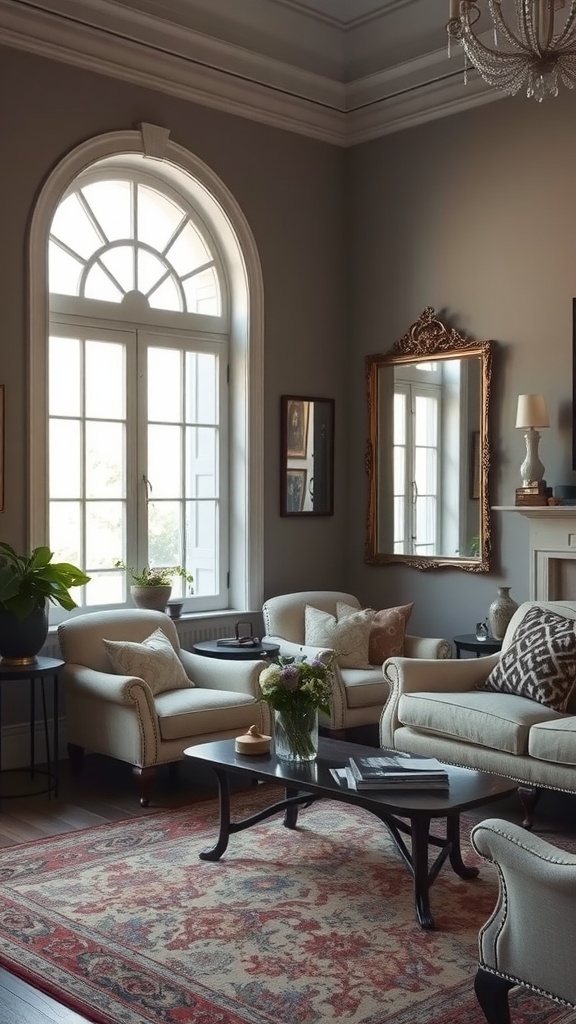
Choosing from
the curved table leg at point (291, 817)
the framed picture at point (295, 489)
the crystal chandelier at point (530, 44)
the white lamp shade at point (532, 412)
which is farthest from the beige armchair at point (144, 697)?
the crystal chandelier at point (530, 44)

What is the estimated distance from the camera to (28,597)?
4.95 m

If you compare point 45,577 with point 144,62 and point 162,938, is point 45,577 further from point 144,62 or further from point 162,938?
point 144,62

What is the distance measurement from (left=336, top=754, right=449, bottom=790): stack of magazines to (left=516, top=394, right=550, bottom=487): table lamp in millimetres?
2368

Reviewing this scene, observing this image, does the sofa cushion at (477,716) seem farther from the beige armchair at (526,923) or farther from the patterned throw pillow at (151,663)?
the beige armchair at (526,923)

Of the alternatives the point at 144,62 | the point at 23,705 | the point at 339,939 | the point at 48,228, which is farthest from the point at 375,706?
the point at 144,62

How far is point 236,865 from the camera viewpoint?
13.6 feet

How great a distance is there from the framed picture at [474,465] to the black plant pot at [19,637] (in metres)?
2.67

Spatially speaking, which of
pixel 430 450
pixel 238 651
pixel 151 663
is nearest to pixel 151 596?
pixel 238 651

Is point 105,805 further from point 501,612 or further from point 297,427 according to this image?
point 297,427

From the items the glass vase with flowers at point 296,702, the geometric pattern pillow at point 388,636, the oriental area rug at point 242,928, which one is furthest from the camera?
the geometric pattern pillow at point 388,636

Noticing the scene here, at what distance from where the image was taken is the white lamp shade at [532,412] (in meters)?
5.73

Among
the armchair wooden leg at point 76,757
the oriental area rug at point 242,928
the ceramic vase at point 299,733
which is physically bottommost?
the oriental area rug at point 242,928

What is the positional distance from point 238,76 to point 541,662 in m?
3.88

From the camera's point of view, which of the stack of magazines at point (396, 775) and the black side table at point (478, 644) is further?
the black side table at point (478, 644)
